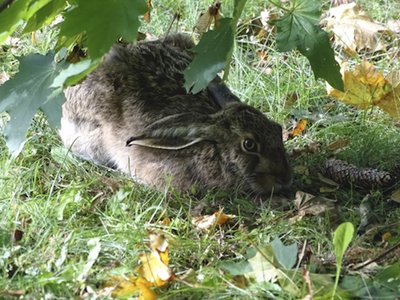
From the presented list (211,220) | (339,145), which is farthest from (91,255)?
(339,145)

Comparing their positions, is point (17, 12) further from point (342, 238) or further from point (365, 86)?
point (365, 86)

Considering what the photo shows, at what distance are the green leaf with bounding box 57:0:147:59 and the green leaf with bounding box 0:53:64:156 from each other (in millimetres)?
404

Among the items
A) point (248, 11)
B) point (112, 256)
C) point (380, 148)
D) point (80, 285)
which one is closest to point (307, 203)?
point (380, 148)

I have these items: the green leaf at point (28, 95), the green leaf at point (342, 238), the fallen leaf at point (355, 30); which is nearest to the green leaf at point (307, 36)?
the green leaf at point (342, 238)

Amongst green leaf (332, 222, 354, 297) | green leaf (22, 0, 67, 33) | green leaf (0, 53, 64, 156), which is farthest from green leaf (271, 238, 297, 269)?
green leaf (22, 0, 67, 33)

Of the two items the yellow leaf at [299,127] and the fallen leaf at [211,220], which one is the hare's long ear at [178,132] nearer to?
the fallen leaf at [211,220]

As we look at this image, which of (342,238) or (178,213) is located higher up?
(342,238)

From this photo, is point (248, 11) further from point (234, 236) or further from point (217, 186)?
point (234, 236)

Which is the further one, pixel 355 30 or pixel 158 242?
pixel 355 30

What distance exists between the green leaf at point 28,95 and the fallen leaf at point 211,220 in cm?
95

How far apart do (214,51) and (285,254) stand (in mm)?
755

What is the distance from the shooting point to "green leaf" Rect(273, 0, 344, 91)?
3277mm

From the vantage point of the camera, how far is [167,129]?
411cm

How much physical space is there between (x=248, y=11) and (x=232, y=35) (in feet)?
9.41
